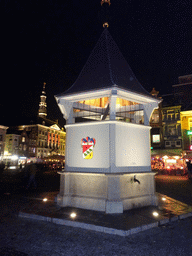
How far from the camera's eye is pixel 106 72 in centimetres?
856

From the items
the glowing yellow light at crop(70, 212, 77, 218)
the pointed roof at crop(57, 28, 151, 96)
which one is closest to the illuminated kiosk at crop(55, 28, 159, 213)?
the pointed roof at crop(57, 28, 151, 96)

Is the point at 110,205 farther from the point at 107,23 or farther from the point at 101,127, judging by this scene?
the point at 107,23

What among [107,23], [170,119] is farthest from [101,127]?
[170,119]

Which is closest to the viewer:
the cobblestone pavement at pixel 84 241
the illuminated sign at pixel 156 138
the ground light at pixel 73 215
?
the cobblestone pavement at pixel 84 241

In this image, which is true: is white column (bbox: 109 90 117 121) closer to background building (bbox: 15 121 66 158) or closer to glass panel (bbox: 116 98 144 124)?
glass panel (bbox: 116 98 144 124)

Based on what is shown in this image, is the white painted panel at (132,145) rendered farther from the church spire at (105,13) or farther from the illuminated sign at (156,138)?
the illuminated sign at (156,138)

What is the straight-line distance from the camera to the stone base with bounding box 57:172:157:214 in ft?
23.2

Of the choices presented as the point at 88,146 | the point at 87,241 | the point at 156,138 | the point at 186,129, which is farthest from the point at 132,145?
the point at 156,138

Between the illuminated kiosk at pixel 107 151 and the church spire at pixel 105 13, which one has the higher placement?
the church spire at pixel 105 13

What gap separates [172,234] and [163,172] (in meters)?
22.7

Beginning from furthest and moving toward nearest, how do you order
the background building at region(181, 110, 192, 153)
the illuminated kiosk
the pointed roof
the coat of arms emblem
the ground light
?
the background building at region(181, 110, 192, 153) < the pointed roof < the coat of arms emblem < the illuminated kiosk < the ground light

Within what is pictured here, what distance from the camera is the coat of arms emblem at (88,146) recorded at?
793cm

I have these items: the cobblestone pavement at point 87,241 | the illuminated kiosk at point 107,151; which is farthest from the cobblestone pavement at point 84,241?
the illuminated kiosk at point 107,151

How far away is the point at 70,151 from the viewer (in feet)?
27.8
